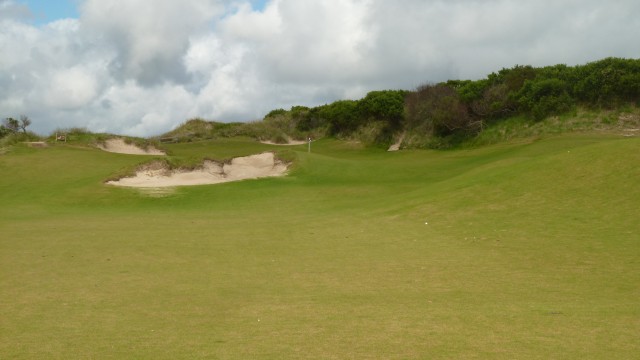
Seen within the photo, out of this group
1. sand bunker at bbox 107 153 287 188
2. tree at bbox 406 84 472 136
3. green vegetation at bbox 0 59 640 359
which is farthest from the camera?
tree at bbox 406 84 472 136

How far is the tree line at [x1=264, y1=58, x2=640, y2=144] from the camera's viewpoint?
45.9 m

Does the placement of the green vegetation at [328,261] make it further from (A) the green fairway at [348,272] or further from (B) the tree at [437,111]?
(B) the tree at [437,111]

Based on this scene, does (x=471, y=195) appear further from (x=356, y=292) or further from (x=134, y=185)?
(x=134, y=185)

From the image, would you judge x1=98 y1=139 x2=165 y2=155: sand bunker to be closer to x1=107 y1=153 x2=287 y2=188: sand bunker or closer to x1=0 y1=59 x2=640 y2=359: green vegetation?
x1=0 y1=59 x2=640 y2=359: green vegetation

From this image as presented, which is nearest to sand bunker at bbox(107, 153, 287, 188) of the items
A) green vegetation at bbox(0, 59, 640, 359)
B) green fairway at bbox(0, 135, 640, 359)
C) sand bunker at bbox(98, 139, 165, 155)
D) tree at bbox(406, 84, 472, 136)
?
green vegetation at bbox(0, 59, 640, 359)

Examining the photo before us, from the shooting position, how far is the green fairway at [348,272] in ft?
23.6

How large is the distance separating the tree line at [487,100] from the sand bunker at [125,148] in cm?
2439

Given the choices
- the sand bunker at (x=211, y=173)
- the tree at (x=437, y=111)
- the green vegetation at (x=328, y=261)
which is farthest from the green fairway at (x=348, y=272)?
the tree at (x=437, y=111)

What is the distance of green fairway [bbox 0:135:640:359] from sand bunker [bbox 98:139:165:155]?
792 inches

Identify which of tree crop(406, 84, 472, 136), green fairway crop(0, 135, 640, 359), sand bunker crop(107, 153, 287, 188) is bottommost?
green fairway crop(0, 135, 640, 359)

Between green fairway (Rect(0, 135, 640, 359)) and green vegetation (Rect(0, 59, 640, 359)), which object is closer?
green fairway (Rect(0, 135, 640, 359))

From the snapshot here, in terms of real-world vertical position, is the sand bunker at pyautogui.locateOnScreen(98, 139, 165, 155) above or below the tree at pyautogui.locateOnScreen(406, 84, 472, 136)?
below

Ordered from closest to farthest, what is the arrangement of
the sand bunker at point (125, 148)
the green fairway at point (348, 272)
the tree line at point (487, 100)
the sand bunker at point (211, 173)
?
the green fairway at point (348, 272)
the sand bunker at point (211, 173)
the tree line at point (487, 100)
the sand bunker at point (125, 148)

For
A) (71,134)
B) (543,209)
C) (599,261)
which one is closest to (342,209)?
(543,209)
